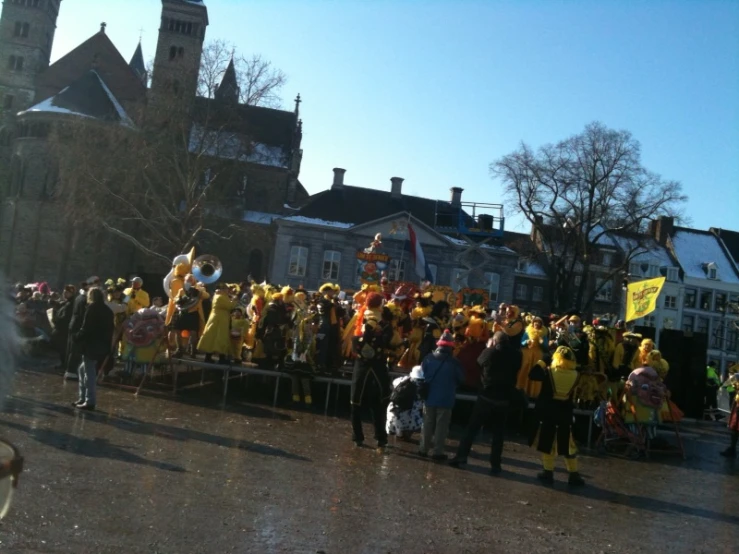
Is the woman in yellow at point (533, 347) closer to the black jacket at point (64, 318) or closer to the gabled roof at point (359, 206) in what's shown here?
the black jacket at point (64, 318)

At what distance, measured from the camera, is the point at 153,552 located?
5.53 meters

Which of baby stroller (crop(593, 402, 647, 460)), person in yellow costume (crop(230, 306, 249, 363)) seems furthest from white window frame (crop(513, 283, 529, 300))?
baby stroller (crop(593, 402, 647, 460))

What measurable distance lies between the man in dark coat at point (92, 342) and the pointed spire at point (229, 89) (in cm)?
2804

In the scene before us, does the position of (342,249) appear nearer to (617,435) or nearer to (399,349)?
(617,435)

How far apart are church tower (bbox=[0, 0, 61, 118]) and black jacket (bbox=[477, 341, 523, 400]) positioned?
187ft

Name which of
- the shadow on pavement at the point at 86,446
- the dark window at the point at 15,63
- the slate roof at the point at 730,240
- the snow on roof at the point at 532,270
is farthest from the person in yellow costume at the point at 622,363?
the slate roof at the point at 730,240

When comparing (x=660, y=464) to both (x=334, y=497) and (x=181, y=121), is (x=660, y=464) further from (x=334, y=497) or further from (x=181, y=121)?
(x=181, y=121)

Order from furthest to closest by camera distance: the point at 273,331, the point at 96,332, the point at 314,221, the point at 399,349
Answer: the point at 314,221 → the point at 273,331 → the point at 399,349 → the point at 96,332

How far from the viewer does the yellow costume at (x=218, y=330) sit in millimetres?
15016

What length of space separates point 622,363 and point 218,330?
7976 mm

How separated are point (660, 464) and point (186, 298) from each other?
9328mm

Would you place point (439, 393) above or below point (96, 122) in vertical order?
below

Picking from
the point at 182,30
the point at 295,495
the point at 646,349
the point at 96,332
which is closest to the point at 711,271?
the point at 182,30

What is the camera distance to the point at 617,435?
45.2 feet
